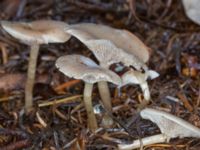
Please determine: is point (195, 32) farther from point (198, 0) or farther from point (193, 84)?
point (193, 84)

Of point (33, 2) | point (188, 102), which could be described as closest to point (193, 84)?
point (188, 102)

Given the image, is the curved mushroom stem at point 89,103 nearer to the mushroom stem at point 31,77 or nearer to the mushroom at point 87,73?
the mushroom at point 87,73

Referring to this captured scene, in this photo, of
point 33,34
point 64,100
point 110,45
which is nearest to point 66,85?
point 64,100

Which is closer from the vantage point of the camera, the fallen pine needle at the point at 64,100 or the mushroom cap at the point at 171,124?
the mushroom cap at the point at 171,124

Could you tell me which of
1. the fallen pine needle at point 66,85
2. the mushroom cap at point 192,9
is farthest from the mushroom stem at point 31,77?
the mushroom cap at point 192,9

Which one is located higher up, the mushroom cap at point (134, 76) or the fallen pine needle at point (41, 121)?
the mushroom cap at point (134, 76)

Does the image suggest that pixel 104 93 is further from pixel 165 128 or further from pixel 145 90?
pixel 165 128
